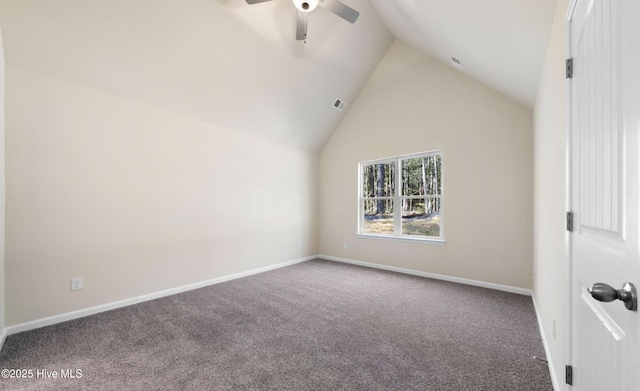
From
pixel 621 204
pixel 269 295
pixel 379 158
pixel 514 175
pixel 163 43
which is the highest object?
pixel 163 43

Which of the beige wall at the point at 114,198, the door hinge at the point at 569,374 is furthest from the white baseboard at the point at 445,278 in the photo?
the door hinge at the point at 569,374

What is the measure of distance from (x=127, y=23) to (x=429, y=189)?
4.35 metres

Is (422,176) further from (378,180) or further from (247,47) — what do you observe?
(247,47)

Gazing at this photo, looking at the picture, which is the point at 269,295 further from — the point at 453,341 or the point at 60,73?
the point at 60,73

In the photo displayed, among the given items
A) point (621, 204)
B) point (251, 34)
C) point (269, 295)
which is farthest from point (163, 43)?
point (621, 204)

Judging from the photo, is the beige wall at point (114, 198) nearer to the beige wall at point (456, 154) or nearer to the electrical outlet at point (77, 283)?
the electrical outlet at point (77, 283)

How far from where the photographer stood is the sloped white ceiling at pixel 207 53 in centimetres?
246

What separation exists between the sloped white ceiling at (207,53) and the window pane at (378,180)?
1459mm

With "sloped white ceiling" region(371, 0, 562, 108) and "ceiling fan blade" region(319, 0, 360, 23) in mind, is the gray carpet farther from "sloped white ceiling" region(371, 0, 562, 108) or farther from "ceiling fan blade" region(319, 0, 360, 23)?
"ceiling fan blade" region(319, 0, 360, 23)

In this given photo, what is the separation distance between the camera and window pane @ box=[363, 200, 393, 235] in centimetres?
502

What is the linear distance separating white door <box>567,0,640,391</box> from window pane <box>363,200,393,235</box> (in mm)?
3640

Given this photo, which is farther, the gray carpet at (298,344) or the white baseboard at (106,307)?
the white baseboard at (106,307)

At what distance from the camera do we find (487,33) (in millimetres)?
2486

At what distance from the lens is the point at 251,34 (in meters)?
3.25
